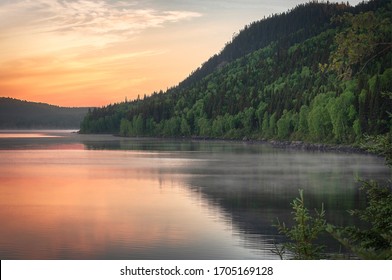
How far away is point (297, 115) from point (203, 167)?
230 ft

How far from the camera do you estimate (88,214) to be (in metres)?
31.0

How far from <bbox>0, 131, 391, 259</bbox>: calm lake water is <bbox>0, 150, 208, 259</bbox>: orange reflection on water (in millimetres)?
53

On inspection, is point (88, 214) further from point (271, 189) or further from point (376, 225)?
point (376, 225)

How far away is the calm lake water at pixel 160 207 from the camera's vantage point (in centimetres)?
2114

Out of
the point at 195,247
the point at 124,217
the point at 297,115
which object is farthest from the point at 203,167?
the point at 297,115

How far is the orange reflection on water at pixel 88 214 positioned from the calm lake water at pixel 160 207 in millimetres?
53

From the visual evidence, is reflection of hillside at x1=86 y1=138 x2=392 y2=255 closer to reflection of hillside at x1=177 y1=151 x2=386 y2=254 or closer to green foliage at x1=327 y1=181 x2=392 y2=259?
reflection of hillside at x1=177 y1=151 x2=386 y2=254

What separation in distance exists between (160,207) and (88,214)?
3.88m

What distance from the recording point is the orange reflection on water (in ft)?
Answer: 72.4

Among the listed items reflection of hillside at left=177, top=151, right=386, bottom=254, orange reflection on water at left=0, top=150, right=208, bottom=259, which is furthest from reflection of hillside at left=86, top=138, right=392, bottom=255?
orange reflection on water at left=0, top=150, right=208, bottom=259

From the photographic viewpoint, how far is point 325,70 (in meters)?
11.6
